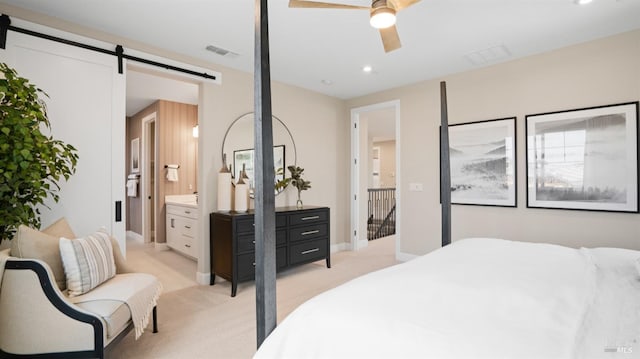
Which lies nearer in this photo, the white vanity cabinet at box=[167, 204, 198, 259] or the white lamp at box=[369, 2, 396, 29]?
the white lamp at box=[369, 2, 396, 29]

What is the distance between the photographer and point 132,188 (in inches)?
243

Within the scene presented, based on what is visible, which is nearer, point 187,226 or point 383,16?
point 383,16

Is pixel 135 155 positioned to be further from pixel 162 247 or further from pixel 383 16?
pixel 383 16

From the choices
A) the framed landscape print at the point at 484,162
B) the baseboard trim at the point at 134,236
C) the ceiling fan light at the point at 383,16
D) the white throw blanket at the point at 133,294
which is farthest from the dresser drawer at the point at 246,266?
the baseboard trim at the point at 134,236

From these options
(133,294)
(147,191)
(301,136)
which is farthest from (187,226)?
(133,294)

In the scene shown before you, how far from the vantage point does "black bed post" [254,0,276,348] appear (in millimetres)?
1090

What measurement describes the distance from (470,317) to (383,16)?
1.66 meters

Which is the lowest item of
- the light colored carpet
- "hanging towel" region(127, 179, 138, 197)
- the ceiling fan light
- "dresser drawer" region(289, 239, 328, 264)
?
the light colored carpet

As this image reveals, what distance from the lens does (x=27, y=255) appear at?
1835mm

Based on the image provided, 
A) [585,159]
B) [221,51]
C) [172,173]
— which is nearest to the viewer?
[585,159]

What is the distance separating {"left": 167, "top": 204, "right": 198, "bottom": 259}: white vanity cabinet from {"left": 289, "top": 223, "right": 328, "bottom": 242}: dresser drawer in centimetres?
146

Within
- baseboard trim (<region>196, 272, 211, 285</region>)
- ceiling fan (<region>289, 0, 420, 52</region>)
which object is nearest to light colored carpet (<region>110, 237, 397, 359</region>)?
baseboard trim (<region>196, 272, 211, 285</region>)

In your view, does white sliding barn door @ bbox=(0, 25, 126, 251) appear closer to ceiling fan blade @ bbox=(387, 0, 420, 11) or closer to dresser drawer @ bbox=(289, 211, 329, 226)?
dresser drawer @ bbox=(289, 211, 329, 226)

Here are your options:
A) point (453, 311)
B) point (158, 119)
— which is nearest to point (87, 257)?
point (453, 311)
